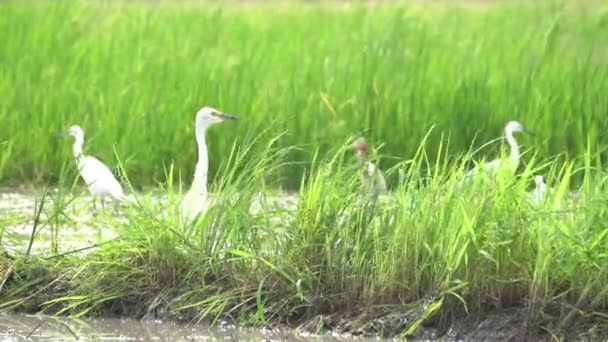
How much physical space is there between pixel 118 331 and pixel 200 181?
158 cm

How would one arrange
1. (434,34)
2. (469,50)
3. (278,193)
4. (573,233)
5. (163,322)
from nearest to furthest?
(573,233) < (163,322) < (278,193) < (469,50) < (434,34)

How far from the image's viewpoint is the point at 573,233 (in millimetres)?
5898

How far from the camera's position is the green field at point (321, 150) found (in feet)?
19.8

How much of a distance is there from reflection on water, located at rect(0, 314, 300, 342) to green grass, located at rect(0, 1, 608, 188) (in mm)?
2691

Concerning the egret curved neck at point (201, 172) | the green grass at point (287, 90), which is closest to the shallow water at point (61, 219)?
the egret curved neck at point (201, 172)

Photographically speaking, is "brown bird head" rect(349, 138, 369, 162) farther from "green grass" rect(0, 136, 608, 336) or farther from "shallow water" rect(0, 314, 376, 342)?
"shallow water" rect(0, 314, 376, 342)

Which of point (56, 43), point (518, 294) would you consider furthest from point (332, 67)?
point (518, 294)

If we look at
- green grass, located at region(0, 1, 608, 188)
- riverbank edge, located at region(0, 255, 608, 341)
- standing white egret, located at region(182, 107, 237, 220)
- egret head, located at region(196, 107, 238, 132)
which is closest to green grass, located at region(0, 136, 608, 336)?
riverbank edge, located at region(0, 255, 608, 341)

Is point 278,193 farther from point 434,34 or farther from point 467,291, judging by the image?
point 434,34

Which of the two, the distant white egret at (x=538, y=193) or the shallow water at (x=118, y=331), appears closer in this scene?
the shallow water at (x=118, y=331)

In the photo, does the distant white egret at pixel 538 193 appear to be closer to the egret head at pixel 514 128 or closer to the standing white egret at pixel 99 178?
the egret head at pixel 514 128

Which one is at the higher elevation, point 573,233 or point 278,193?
point 573,233

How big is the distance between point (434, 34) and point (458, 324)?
25.5 ft

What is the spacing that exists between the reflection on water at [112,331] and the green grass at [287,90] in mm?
2691
